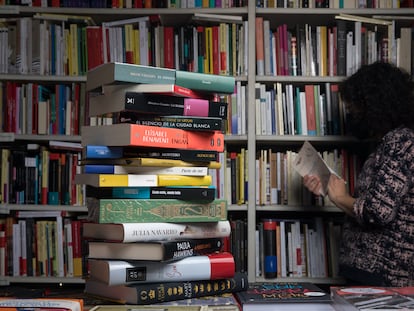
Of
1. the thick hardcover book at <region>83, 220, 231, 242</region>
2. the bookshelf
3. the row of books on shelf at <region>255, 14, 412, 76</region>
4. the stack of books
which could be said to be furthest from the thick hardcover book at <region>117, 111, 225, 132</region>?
the row of books on shelf at <region>255, 14, 412, 76</region>

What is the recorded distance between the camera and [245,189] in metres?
2.54

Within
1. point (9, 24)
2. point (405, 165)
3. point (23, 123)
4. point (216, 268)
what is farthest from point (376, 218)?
point (9, 24)

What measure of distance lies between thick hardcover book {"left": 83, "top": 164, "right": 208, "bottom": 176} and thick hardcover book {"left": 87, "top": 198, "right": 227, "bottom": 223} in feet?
0.23

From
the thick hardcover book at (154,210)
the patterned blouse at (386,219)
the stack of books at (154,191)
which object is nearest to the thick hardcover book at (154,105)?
the stack of books at (154,191)

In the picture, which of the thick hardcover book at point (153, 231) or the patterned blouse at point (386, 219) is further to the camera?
the patterned blouse at point (386, 219)

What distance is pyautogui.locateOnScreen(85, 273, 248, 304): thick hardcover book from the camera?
117 cm

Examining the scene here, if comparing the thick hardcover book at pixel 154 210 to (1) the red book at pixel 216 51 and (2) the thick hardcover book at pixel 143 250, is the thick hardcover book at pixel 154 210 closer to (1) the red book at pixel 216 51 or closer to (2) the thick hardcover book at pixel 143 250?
(2) the thick hardcover book at pixel 143 250

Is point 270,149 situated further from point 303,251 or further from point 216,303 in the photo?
point 216,303

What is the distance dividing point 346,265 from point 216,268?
106cm

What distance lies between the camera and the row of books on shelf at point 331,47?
2.56 m

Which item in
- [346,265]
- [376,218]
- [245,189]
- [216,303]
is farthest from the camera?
[245,189]

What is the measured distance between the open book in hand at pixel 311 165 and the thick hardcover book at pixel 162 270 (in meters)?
1.07

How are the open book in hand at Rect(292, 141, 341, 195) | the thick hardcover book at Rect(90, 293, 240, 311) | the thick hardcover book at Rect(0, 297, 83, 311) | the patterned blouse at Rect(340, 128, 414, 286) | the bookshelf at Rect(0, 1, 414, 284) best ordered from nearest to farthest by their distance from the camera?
Answer: the thick hardcover book at Rect(0, 297, 83, 311) → the thick hardcover book at Rect(90, 293, 240, 311) → the patterned blouse at Rect(340, 128, 414, 286) → the open book in hand at Rect(292, 141, 341, 195) → the bookshelf at Rect(0, 1, 414, 284)

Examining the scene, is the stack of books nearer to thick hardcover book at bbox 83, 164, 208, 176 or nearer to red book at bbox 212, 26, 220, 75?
thick hardcover book at bbox 83, 164, 208, 176
